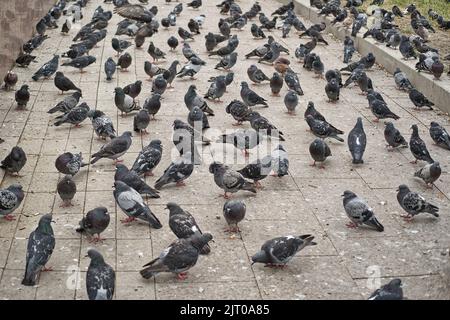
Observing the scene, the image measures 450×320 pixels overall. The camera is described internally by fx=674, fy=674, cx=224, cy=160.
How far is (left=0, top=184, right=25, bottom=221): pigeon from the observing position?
26.7ft

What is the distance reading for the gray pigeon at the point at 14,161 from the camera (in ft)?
31.2

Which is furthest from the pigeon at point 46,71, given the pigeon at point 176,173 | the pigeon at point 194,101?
the pigeon at point 176,173

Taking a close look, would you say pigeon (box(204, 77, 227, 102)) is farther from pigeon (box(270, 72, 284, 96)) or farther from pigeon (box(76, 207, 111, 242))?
pigeon (box(76, 207, 111, 242))

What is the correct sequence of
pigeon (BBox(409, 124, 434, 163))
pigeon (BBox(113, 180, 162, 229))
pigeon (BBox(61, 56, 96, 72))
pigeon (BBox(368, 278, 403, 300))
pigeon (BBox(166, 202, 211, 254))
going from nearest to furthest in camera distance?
1. pigeon (BBox(368, 278, 403, 300))
2. pigeon (BBox(166, 202, 211, 254))
3. pigeon (BBox(113, 180, 162, 229))
4. pigeon (BBox(409, 124, 434, 163))
5. pigeon (BBox(61, 56, 96, 72))

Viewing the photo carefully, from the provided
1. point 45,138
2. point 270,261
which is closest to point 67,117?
point 45,138

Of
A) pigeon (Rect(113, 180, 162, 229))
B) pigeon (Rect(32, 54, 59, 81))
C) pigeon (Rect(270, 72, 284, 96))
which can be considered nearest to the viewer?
pigeon (Rect(113, 180, 162, 229))

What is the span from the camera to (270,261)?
289 inches

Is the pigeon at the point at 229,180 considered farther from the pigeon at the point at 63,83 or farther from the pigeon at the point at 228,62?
the pigeon at the point at 228,62

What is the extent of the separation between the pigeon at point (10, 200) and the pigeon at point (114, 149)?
1.73 metres

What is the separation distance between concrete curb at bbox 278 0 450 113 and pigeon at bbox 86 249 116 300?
8847mm

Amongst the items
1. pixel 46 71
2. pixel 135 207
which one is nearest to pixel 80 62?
pixel 46 71

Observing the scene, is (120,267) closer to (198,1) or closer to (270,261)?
(270,261)

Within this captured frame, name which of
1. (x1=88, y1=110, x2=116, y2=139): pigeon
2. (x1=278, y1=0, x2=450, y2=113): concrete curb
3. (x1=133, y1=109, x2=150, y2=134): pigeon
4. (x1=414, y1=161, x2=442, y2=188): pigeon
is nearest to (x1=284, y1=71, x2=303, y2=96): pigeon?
(x1=278, y1=0, x2=450, y2=113): concrete curb

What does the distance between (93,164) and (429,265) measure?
5.21 meters
